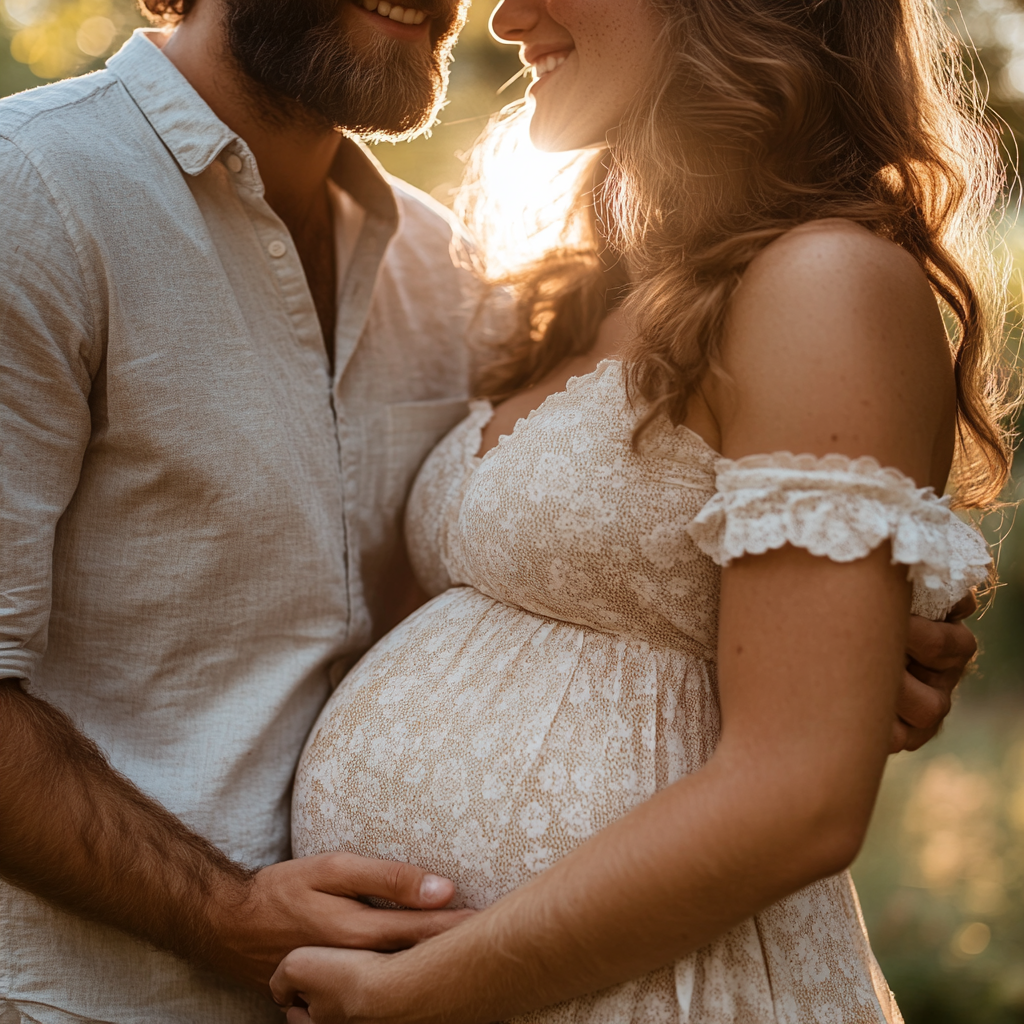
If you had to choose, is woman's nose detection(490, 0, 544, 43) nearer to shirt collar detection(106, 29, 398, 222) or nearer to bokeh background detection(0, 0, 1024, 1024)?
shirt collar detection(106, 29, 398, 222)

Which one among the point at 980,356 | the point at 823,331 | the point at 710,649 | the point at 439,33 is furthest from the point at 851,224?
the point at 439,33

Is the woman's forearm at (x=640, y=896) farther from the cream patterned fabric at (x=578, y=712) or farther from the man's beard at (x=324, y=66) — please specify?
the man's beard at (x=324, y=66)

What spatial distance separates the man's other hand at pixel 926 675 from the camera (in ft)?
4.58

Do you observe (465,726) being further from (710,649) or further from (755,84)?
(755,84)

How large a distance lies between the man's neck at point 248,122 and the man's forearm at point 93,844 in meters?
1.06

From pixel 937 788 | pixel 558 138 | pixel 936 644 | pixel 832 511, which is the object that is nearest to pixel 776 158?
pixel 558 138

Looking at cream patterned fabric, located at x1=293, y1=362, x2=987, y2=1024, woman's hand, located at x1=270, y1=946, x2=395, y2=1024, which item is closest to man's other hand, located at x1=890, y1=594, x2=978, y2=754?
cream patterned fabric, located at x1=293, y1=362, x2=987, y2=1024

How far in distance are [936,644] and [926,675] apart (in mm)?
104

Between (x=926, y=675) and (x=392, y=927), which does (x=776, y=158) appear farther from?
(x=392, y=927)

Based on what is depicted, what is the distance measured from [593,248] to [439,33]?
54 cm

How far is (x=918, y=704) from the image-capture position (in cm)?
140

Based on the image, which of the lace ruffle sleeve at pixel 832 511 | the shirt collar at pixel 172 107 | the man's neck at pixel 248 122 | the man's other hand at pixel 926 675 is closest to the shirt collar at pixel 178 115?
the shirt collar at pixel 172 107

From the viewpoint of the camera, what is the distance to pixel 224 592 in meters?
1.58

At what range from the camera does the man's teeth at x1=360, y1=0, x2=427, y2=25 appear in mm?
1764
